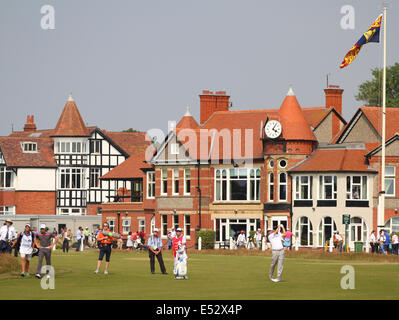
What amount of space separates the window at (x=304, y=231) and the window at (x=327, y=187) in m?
1.90

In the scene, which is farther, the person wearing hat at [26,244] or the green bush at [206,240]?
the green bush at [206,240]

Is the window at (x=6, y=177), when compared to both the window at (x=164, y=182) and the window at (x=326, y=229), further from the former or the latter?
the window at (x=326, y=229)

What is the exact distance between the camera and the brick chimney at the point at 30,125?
109 meters

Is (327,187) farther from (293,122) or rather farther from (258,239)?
(258,239)

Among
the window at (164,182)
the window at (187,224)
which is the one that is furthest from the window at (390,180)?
the window at (164,182)

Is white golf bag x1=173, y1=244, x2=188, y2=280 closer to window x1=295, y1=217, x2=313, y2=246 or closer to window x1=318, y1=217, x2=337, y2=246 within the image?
window x1=318, y1=217, x2=337, y2=246

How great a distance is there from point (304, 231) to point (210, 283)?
35.8 m

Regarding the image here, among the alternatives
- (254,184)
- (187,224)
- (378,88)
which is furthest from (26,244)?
(378,88)

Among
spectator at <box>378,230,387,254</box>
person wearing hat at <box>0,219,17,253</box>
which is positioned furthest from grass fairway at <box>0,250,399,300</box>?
spectator at <box>378,230,387,254</box>

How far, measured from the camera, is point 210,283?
32312 mm

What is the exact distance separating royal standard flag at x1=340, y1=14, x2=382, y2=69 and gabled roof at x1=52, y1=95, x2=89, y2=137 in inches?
1885

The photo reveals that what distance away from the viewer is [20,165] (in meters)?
94.7

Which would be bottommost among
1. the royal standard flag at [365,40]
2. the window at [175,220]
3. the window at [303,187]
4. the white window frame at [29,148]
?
A: the window at [175,220]
